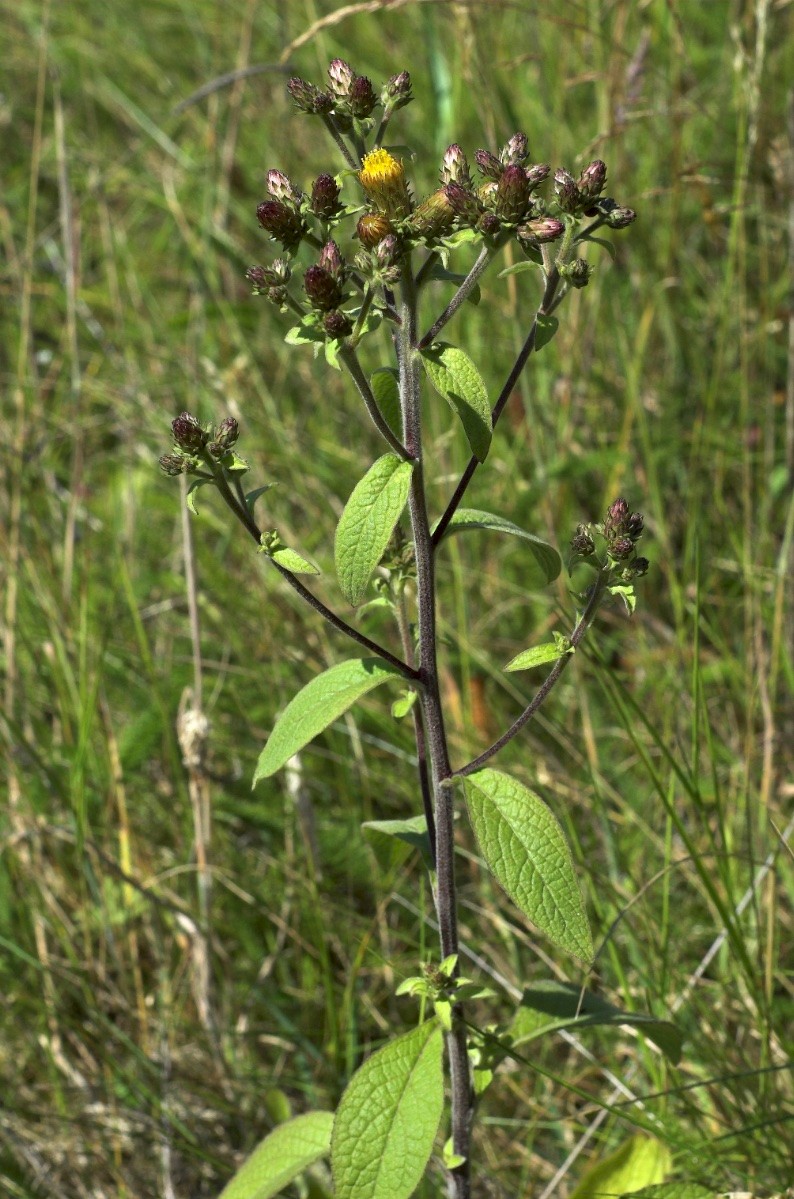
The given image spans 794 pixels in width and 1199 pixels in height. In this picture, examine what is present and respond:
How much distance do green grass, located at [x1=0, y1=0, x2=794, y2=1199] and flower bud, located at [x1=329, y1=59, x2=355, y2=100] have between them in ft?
2.86

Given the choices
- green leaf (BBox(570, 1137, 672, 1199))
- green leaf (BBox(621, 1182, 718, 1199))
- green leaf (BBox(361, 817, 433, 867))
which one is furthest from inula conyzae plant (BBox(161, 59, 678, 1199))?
green leaf (BBox(570, 1137, 672, 1199))

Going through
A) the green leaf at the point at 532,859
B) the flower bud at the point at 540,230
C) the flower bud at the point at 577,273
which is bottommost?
the green leaf at the point at 532,859

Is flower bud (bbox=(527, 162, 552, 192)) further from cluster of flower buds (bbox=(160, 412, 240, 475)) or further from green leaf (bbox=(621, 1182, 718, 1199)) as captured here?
green leaf (bbox=(621, 1182, 718, 1199))

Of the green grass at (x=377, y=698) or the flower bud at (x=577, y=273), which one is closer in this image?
the flower bud at (x=577, y=273)

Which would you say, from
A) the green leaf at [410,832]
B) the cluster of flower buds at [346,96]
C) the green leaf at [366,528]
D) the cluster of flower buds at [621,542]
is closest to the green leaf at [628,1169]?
the green leaf at [410,832]

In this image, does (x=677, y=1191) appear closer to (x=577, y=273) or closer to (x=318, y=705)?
(x=318, y=705)

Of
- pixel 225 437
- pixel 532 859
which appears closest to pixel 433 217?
pixel 225 437

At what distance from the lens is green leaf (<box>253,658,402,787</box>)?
158 centimetres

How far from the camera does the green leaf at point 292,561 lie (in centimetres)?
156

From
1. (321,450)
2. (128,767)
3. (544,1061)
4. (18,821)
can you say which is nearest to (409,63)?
(321,450)

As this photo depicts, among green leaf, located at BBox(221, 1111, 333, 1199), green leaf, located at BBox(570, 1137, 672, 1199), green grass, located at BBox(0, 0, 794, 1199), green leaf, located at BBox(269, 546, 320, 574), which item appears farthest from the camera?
green grass, located at BBox(0, 0, 794, 1199)

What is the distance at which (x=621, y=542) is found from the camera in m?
1.60

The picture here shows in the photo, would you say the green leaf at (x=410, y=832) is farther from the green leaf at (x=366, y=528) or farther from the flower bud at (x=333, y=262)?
the flower bud at (x=333, y=262)

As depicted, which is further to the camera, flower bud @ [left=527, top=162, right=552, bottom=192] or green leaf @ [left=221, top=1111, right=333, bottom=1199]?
green leaf @ [left=221, top=1111, right=333, bottom=1199]
